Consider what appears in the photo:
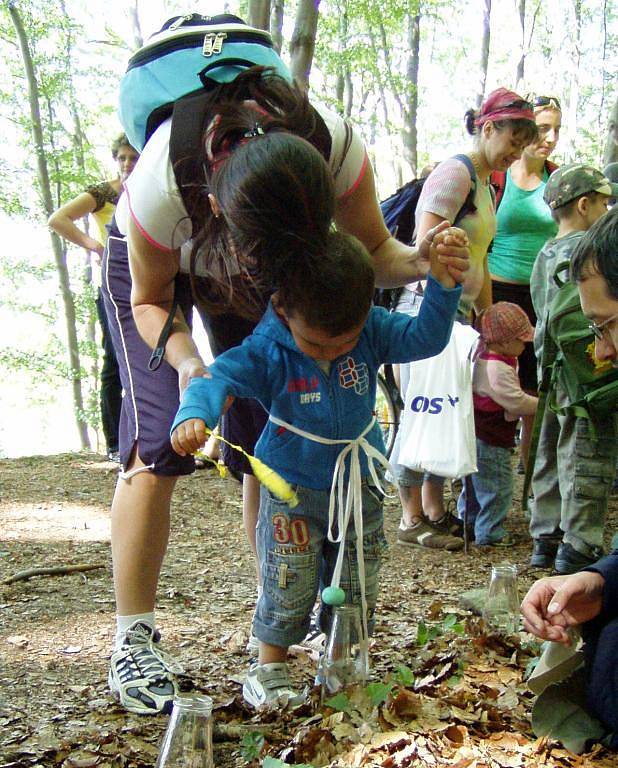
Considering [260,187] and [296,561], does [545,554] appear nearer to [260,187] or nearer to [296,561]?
[296,561]

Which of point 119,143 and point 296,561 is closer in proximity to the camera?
point 296,561

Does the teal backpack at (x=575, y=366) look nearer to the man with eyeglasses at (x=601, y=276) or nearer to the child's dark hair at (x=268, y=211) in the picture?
the man with eyeglasses at (x=601, y=276)

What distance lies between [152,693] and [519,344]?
3.21 m

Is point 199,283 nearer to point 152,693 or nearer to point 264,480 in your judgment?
point 264,480

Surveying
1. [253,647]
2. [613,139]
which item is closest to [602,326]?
[253,647]

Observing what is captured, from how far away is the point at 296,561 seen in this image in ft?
8.13

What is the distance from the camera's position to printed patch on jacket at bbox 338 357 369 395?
97.9 inches

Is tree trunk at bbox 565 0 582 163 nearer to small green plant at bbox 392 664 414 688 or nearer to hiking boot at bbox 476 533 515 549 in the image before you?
hiking boot at bbox 476 533 515 549

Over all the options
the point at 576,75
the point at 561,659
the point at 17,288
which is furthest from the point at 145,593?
the point at 17,288

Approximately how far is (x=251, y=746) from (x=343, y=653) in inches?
17.3

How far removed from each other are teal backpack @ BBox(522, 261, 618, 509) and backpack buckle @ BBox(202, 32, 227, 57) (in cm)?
230

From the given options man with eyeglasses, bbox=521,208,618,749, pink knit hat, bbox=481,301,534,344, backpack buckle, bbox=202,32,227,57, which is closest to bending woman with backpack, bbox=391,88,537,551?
pink knit hat, bbox=481,301,534,344

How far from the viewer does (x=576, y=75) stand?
66.5 feet

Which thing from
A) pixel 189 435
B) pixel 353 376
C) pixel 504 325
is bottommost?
pixel 189 435
